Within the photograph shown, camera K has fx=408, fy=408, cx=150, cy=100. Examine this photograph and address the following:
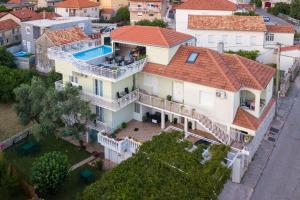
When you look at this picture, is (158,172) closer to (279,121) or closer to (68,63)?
(68,63)

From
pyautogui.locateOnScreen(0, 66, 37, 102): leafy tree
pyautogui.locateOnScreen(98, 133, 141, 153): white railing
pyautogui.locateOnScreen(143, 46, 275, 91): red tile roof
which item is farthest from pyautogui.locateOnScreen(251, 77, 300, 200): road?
pyautogui.locateOnScreen(0, 66, 37, 102): leafy tree

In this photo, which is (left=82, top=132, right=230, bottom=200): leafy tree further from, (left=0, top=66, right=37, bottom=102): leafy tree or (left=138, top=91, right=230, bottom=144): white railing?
(left=0, top=66, right=37, bottom=102): leafy tree

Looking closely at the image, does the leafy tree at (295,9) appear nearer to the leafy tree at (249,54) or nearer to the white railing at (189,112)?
the leafy tree at (249,54)

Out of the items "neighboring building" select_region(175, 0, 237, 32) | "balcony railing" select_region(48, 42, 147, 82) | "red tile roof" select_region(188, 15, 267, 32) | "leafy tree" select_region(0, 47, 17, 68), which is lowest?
"leafy tree" select_region(0, 47, 17, 68)

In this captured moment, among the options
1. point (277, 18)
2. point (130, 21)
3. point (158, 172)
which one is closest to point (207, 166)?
point (158, 172)

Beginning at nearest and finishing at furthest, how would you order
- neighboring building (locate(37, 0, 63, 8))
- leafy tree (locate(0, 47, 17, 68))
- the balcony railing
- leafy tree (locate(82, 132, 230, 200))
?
1. leafy tree (locate(82, 132, 230, 200))
2. the balcony railing
3. leafy tree (locate(0, 47, 17, 68))
4. neighboring building (locate(37, 0, 63, 8))

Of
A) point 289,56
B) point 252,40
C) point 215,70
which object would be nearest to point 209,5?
point 252,40
